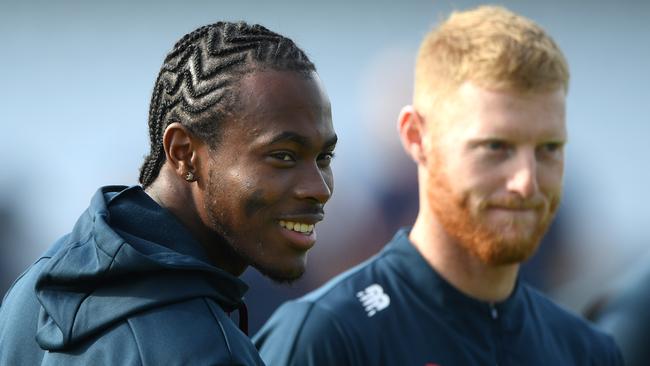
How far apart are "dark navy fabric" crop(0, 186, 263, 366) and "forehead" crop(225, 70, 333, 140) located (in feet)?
0.78

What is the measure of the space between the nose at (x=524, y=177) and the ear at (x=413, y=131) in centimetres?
29

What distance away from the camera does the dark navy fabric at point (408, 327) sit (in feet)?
9.53

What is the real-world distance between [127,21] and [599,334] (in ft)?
14.8

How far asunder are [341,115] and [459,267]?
3.45m

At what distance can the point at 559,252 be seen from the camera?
5.56 m

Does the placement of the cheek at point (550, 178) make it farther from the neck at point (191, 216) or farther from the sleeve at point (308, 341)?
the neck at point (191, 216)

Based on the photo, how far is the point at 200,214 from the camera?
211cm

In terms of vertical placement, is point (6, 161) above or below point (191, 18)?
below

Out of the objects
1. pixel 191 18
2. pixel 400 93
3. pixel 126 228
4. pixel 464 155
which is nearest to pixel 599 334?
pixel 464 155

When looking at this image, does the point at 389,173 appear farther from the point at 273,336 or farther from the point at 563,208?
the point at 273,336

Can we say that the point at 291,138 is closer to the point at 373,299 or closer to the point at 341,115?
the point at 373,299

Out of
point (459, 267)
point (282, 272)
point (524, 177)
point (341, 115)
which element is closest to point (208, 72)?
point (282, 272)

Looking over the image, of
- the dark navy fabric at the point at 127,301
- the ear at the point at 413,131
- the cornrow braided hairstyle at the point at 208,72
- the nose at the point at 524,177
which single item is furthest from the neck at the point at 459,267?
the dark navy fabric at the point at 127,301

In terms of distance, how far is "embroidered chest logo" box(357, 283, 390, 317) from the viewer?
9.91ft
